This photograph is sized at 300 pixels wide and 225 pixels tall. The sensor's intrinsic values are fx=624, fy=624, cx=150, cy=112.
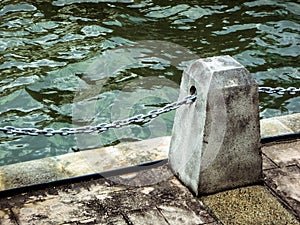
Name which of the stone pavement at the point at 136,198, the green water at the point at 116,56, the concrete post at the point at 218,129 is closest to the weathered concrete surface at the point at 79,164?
the stone pavement at the point at 136,198

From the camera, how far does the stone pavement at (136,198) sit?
4438 millimetres

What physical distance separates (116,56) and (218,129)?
381 centimetres

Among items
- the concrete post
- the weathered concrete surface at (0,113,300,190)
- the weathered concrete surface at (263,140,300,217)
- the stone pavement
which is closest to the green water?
the weathered concrete surface at (0,113,300,190)

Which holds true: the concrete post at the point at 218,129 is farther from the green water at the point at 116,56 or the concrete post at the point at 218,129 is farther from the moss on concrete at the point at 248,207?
the green water at the point at 116,56

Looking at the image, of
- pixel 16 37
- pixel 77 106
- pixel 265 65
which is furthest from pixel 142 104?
pixel 16 37

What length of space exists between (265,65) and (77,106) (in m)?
2.59

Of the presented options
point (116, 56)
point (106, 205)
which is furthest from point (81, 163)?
point (116, 56)

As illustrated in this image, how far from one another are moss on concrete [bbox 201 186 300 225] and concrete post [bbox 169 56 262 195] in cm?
8

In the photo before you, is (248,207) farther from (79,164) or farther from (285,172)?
(79,164)

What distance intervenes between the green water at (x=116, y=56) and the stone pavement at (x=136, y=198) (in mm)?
1334

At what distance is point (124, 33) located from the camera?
8797 mm

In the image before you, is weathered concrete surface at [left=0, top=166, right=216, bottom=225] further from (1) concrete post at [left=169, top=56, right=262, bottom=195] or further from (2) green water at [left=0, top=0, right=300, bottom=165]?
(2) green water at [left=0, top=0, right=300, bottom=165]

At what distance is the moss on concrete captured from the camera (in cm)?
445

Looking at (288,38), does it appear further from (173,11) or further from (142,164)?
(142,164)
